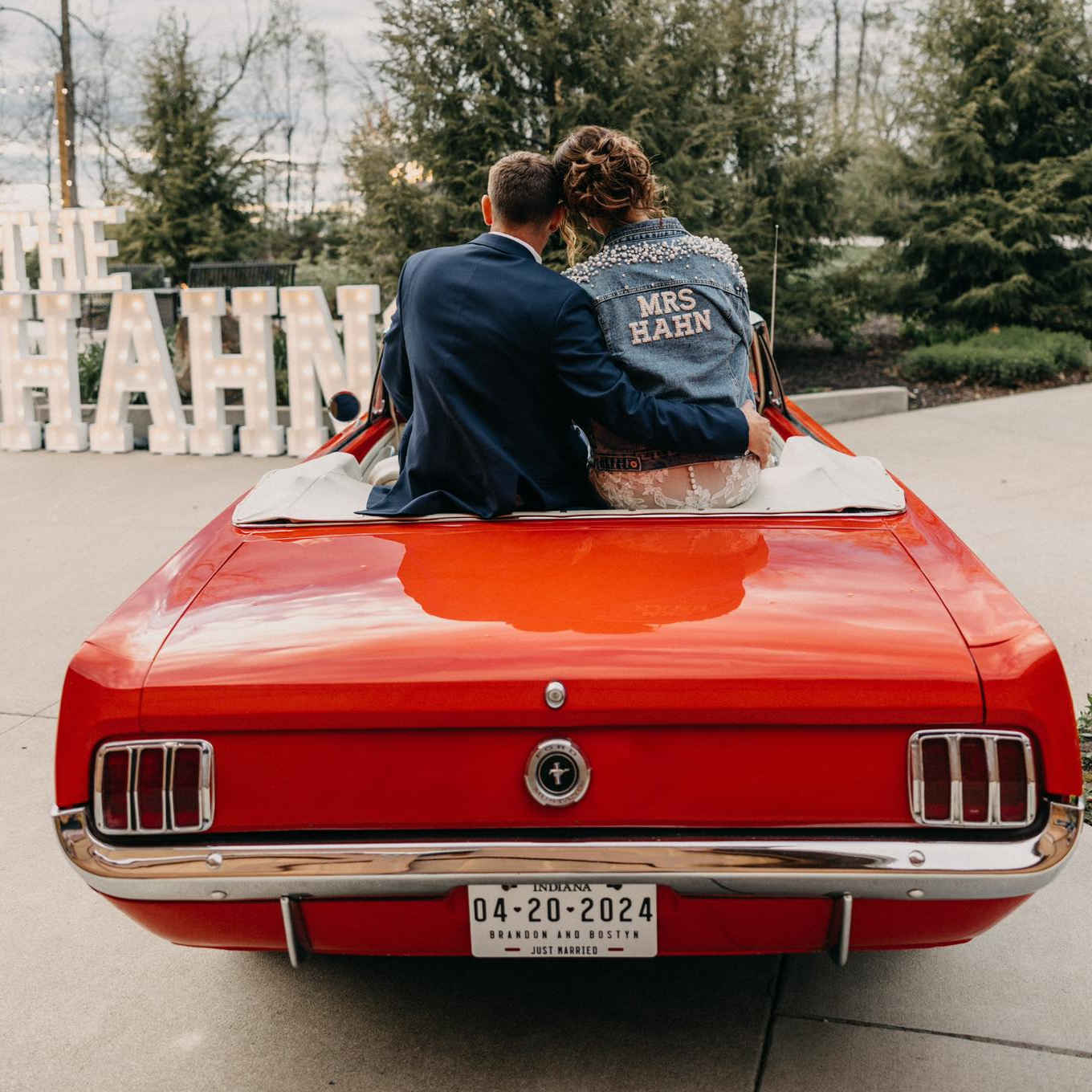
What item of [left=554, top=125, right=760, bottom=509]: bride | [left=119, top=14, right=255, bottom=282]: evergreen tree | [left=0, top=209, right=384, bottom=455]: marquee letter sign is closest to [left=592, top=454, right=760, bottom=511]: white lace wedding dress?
[left=554, top=125, right=760, bottom=509]: bride

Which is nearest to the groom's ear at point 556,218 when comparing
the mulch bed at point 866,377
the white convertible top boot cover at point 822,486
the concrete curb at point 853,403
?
the white convertible top boot cover at point 822,486

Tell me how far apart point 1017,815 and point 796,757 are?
1.25 ft

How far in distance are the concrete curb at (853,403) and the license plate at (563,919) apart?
8671 mm

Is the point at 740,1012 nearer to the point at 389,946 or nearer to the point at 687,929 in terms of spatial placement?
the point at 687,929

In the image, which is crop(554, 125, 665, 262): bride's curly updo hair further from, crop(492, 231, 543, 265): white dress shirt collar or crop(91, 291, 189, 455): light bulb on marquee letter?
crop(91, 291, 189, 455): light bulb on marquee letter

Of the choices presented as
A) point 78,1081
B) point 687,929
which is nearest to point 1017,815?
point 687,929

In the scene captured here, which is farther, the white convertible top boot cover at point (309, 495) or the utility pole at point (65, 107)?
the utility pole at point (65, 107)

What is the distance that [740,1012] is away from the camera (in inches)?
98.3

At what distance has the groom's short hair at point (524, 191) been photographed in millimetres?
2799

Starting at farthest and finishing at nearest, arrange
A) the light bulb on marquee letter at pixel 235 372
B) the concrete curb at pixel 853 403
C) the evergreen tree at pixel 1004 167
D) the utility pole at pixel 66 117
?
the utility pole at pixel 66 117
the evergreen tree at pixel 1004 167
the concrete curb at pixel 853 403
the light bulb on marquee letter at pixel 235 372

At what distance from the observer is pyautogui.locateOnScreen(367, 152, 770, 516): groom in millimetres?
2660

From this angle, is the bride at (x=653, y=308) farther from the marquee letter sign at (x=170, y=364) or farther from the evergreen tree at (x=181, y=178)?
the evergreen tree at (x=181, y=178)

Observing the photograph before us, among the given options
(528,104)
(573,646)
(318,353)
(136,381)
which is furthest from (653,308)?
(528,104)

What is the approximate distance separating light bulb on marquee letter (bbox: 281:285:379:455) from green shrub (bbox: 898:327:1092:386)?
18.9ft
